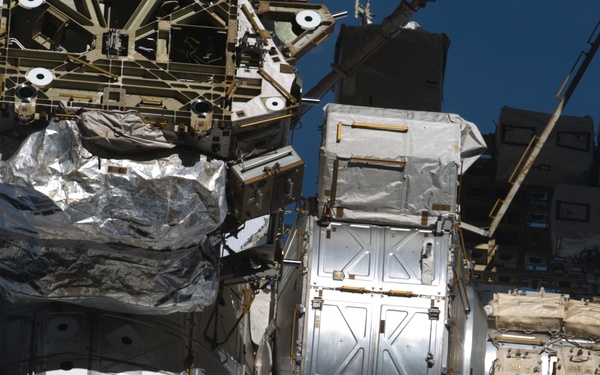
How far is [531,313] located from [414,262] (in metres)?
3.57

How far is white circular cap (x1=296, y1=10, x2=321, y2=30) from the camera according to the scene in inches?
1374

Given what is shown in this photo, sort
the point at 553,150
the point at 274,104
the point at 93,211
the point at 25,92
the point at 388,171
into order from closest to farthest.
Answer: the point at 93,211 → the point at 25,92 → the point at 274,104 → the point at 388,171 → the point at 553,150

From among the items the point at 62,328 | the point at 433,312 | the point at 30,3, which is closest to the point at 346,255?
the point at 433,312

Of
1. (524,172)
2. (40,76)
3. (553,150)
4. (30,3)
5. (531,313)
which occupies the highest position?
(30,3)

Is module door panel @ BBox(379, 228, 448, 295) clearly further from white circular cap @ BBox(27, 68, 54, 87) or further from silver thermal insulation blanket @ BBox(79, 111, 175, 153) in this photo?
white circular cap @ BBox(27, 68, 54, 87)

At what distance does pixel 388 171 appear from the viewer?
1428 inches

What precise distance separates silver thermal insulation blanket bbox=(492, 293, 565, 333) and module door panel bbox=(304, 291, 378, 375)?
157 inches

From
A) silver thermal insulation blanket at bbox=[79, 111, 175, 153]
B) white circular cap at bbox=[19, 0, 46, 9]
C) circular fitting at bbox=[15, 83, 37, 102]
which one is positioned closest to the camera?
silver thermal insulation blanket at bbox=[79, 111, 175, 153]

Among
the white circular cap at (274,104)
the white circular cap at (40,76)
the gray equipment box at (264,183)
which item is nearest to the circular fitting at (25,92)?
the white circular cap at (40,76)

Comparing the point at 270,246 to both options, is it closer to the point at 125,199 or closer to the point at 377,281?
the point at 377,281

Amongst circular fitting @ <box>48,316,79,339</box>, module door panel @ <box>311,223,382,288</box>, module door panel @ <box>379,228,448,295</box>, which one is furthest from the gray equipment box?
circular fitting @ <box>48,316,79,339</box>

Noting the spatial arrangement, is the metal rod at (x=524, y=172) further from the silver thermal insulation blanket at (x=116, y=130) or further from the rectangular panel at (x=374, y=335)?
the silver thermal insulation blanket at (x=116, y=130)

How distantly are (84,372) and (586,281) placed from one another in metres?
14.2

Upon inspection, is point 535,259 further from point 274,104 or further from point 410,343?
point 274,104
